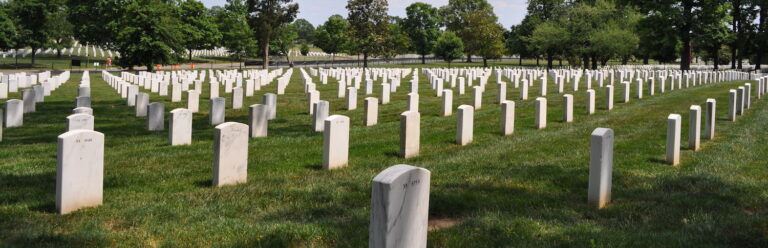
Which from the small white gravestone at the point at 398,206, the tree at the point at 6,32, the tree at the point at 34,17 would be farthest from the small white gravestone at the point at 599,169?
the tree at the point at 34,17

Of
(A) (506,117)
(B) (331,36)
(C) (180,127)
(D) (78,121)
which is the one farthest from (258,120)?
(B) (331,36)

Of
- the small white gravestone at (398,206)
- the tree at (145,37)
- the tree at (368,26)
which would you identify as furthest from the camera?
the tree at (368,26)

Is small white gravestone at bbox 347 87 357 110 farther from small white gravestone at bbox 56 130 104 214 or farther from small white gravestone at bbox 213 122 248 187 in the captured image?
small white gravestone at bbox 56 130 104 214

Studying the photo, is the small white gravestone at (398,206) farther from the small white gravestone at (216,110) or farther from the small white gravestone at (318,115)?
the small white gravestone at (216,110)

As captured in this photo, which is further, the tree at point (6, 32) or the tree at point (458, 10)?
the tree at point (458, 10)

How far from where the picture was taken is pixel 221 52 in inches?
4958

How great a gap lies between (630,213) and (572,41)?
6083cm

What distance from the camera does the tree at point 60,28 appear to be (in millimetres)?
79812

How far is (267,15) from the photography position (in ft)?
213

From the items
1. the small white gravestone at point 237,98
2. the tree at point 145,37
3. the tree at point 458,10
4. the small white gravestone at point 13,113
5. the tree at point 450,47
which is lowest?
the small white gravestone at point 13,113

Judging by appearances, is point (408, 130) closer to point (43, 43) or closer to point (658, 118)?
point (658, 118)

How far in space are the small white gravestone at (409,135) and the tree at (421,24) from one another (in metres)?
103

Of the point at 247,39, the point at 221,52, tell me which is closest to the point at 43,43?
the point at 247,39

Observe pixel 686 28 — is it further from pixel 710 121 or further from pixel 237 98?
pixel 710 121
